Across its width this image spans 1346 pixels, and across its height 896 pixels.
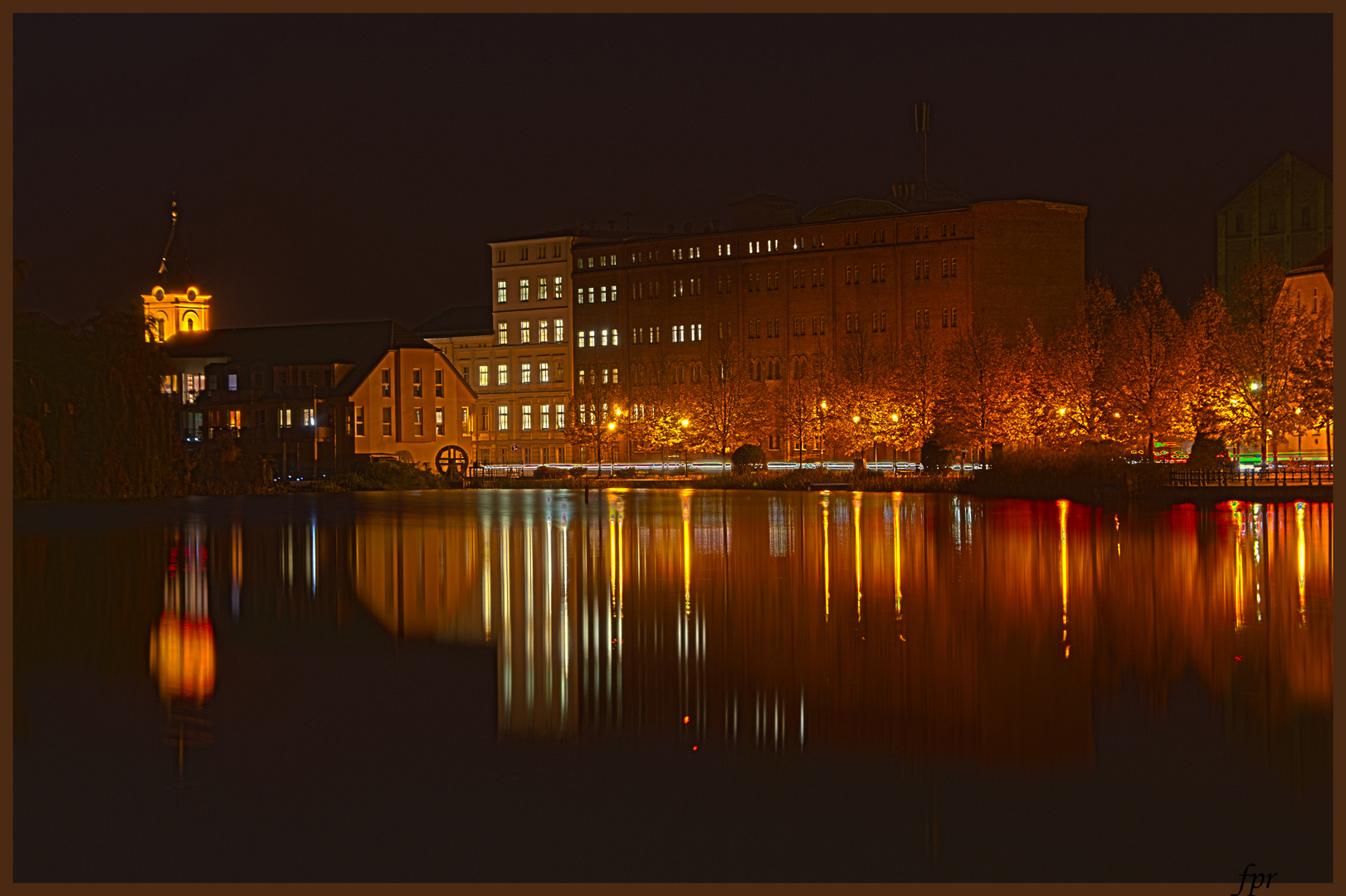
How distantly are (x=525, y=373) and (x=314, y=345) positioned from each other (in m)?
29.2

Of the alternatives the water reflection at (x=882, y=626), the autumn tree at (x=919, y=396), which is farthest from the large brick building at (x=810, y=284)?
the water reflection at (x=882, y=626)

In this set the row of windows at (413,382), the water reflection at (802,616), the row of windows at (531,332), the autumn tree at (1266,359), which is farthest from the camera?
the row of windows at (531,332)

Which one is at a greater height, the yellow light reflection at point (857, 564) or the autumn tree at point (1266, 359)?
the autumn tree at point (1266, 359)

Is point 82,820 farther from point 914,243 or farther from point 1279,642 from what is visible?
point 914,243

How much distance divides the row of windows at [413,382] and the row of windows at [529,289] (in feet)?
87.4

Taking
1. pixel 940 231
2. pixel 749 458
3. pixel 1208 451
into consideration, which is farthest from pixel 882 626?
pixel 940 231

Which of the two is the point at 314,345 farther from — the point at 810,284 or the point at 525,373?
the point at 810,284

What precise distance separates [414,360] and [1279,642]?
84284mm

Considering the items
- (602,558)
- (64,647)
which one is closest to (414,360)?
(602,558)

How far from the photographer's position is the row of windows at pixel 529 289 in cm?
12731

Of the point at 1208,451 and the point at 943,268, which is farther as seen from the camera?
the point at 943,268

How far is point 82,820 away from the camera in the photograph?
12.5m

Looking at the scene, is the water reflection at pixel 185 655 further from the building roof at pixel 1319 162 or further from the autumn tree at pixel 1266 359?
the building roof at pixel 1319 162

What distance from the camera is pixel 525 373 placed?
128250 mm
